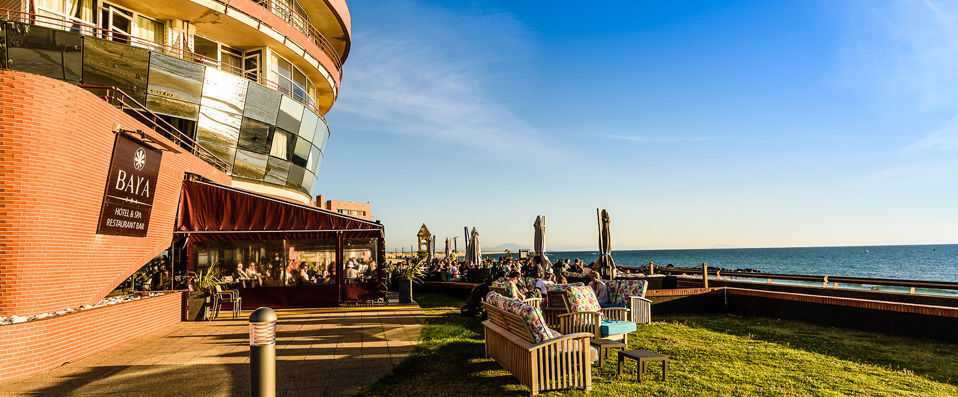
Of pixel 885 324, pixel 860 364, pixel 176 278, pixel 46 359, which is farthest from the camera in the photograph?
pixel 176 278

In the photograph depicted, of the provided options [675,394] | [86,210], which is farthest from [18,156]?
[675,394]

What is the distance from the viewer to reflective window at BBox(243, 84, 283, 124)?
17766 mm

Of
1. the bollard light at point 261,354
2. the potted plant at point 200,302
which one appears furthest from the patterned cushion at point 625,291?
the potted plant at point 200,302

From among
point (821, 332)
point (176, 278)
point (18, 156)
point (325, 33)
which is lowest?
point (821, 332)

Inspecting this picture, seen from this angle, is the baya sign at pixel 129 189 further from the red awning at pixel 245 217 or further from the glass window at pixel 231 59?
the glass window at pixel 231 59

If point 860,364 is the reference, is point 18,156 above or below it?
above

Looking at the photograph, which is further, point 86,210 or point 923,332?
point 923,332

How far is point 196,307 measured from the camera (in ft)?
37.6

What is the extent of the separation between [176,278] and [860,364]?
13833 millimetres

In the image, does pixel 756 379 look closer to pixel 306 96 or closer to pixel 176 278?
pixel 176 278

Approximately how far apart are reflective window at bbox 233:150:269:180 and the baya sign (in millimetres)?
7718

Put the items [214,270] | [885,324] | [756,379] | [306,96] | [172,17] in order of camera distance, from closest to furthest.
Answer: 1. [756,379]
2. [885,324]
3. [214,270]
4. [172,17]
5. [306,96]

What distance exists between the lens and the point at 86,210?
8.10m

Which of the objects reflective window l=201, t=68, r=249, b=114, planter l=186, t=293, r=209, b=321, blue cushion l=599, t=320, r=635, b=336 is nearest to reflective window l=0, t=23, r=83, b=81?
reflective window l=201, t=68, r=249, b=114
